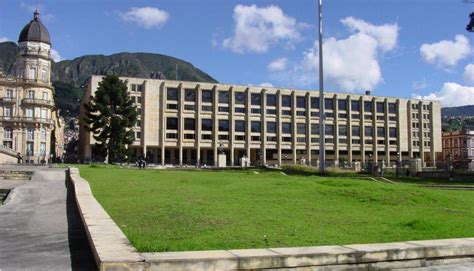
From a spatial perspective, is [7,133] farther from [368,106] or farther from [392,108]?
[392,108]

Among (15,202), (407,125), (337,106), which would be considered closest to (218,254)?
(15,202)

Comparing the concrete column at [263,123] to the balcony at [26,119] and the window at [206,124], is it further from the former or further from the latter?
the balcony at [26,119]

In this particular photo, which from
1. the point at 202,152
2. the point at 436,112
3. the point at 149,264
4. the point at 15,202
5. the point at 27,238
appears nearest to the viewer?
the point at 149,264

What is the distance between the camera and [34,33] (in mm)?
92312

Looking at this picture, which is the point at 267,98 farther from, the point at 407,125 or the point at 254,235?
the point at 254,235

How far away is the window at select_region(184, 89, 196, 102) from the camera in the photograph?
10431 cm

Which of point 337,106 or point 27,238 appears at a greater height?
point 337,106

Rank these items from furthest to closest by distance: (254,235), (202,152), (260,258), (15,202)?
(202,152), (15,202), (254,235), (260,258)

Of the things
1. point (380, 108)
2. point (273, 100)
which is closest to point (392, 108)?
point (380, 108)

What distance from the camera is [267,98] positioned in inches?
4382

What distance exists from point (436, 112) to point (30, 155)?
94.6 m

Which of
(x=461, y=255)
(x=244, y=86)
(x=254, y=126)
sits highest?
(x=244, y=86)

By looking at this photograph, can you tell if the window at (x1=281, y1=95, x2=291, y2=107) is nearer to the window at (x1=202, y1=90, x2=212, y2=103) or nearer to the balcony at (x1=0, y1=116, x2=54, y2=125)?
the window at (x1=202, y1=90, x2=212, y2=103)

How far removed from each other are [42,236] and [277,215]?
492cm
